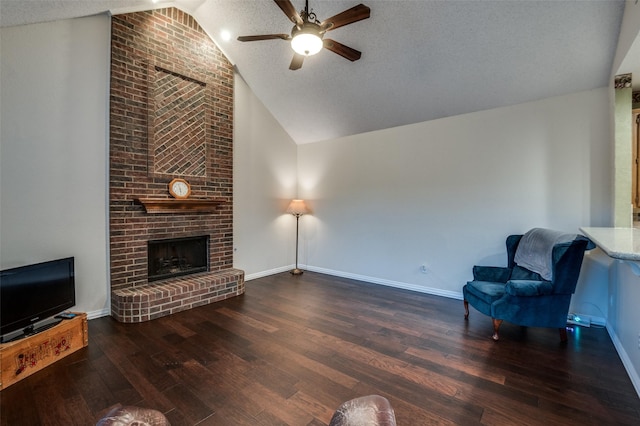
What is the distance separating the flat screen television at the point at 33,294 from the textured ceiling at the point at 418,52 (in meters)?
2.23

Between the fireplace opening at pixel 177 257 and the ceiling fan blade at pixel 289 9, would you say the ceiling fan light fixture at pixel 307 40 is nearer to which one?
the ceiling fan blade at pixel 289 9

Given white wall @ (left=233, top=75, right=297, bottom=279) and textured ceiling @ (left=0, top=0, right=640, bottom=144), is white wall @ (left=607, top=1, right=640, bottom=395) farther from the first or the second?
white wall @ (left=233, top=75, right=297, bottom=279)

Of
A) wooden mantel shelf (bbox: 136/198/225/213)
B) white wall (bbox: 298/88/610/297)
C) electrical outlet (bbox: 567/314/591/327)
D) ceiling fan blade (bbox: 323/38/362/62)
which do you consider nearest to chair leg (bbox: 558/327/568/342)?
electrical outlet (bbox: 567/314/591/327)

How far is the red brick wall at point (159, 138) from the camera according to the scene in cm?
344

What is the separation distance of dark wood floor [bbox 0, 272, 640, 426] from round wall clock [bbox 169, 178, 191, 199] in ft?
5.13

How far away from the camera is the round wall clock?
12.7 ft

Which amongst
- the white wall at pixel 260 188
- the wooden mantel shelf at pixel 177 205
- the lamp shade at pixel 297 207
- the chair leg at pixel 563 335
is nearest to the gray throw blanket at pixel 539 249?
the chair leg at pixel 563 335

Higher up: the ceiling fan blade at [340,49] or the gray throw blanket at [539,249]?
the ceiling fan blade at [340,49]

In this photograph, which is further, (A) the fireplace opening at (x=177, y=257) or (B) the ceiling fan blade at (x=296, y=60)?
(A) the fireplace opening at (x=177, y=257)

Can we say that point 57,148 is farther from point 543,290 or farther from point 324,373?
point 543,290

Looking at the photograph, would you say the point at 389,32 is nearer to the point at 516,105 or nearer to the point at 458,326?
the point at 516,105

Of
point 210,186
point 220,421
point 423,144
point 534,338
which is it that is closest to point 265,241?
point 210,186

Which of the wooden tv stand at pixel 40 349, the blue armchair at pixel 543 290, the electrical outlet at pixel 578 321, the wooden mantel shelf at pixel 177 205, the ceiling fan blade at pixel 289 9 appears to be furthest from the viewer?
the wooden mantel shelf at pixel 177 205

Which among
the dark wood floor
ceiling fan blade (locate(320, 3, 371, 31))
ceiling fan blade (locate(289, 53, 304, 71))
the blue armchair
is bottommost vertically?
the dark wood floor
